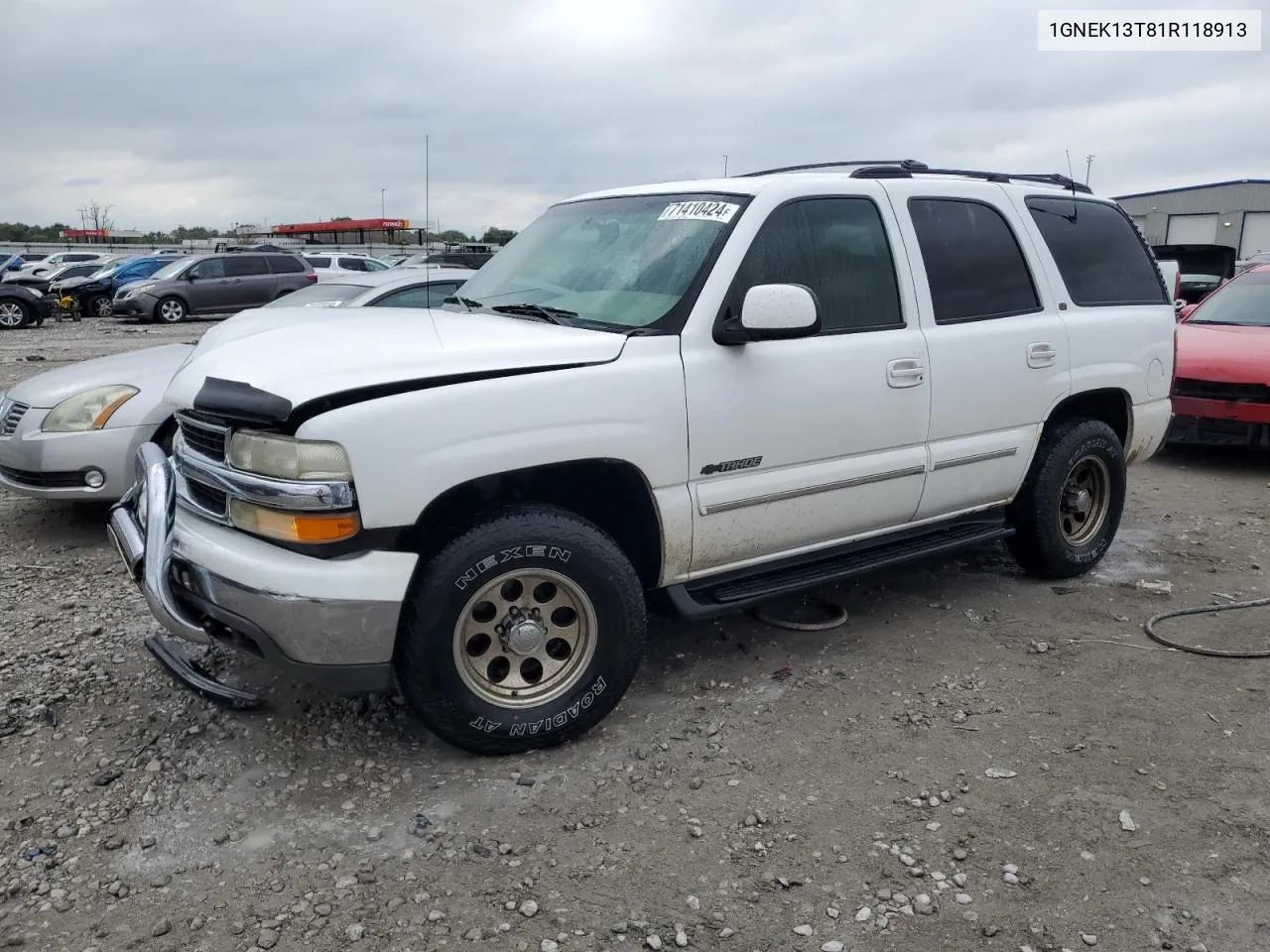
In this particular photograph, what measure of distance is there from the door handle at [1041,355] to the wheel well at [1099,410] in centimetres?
28

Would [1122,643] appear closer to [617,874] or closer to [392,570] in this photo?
[617,874]

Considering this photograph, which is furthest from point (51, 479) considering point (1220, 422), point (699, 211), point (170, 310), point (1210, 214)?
point (1210, 214)

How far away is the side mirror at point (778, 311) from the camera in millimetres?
3461

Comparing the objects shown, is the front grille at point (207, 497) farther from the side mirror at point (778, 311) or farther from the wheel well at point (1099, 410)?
the wheel well at point (1099, 410)

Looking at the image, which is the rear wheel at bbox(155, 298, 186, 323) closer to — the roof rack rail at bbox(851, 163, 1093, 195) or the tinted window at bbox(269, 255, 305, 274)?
the tinted window at bbox(269, 255, 305, 274)

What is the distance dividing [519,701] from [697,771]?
0.62 meters

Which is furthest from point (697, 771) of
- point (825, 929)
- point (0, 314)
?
point (0, 314)

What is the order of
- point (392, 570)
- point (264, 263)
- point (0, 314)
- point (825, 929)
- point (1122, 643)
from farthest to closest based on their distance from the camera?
point (264, 263) < point (0, 314) < point (1122, 643) < point (392, 570) < point (825, 929)

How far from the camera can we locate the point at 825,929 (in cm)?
262

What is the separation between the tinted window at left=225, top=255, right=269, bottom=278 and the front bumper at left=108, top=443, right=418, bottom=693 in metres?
21.1

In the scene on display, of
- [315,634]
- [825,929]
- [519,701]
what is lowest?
[825,929]

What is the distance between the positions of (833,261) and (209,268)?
833 inches

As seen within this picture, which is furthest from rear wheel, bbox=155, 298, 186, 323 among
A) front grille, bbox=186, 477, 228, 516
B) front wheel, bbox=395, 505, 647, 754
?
front wheel, bbox=395, 505, 647, 754

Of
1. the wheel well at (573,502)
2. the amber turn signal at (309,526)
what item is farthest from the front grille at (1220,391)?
the amber turn signal at (309,526)
